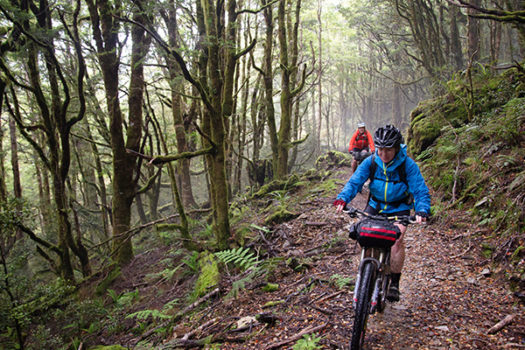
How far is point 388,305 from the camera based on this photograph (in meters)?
3.87

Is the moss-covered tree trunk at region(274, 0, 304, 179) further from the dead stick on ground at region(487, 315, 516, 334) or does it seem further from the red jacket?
the dead stick on ground at region(487, 315, 516, 334)

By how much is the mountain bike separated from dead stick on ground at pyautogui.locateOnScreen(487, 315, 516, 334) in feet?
3.68

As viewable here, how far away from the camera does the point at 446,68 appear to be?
1241 cm

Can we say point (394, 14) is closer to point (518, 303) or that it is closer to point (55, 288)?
point (518, 303)

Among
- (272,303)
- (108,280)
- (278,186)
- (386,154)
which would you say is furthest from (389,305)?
(278,186)

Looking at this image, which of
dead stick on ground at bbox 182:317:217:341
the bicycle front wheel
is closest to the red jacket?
the bicycle front wheel

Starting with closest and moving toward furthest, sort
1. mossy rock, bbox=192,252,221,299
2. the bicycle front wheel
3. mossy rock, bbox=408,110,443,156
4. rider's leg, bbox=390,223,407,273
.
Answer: the bicycle front wheel
rider's leg, bbox=390,223,407,273
mossy rock, bbox=192,252,221,299
mossy rock, bbox=408,110,443,156

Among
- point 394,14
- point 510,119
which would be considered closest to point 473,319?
A: point 510,119

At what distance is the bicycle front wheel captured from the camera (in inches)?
109

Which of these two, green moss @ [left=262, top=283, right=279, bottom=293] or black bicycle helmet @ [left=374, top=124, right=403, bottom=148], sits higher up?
black bicycle helmet @ [left=374, top=124, right=403, bottom=148]

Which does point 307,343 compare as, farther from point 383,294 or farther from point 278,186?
point 278,186

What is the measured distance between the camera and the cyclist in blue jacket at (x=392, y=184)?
3392 mm

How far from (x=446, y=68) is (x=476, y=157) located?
26.5 ft

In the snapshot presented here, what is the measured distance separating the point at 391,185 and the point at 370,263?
40.3 inches
